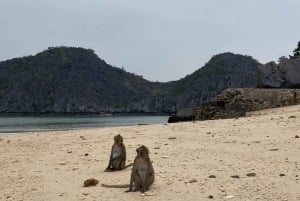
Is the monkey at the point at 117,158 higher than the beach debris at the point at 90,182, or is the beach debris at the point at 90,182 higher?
the monkey at the point at 117,158

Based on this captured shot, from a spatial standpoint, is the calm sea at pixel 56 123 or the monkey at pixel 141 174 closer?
the monkey at pixel 141 174

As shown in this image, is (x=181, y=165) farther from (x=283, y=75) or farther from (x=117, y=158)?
(x=283, y=75)

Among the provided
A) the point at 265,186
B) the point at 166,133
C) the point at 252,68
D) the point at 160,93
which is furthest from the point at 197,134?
the point at 160,93

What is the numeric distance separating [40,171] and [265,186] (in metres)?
4.31

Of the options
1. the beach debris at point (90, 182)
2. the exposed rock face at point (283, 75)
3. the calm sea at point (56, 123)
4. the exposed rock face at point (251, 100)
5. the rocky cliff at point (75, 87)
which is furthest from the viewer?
the rocky cliff at point (75, 87)

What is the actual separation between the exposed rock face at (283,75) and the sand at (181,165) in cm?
1144

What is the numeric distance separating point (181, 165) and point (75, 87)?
137m

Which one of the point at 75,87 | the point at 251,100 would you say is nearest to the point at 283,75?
the point at 251,100

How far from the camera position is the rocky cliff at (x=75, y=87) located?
14175cm

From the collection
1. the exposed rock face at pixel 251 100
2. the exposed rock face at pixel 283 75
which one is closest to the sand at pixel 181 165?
the exposed rock face at pixel 251 100

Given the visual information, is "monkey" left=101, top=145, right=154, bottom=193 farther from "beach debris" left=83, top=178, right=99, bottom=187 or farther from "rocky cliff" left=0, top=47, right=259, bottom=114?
"rocky cliff" left=0, top=47, right=259, bottom=114

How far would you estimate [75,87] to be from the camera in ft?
472

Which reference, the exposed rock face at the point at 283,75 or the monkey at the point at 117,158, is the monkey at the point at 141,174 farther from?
the exposed rock face at the point at 283,75

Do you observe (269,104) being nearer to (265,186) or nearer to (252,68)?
(265,186)
